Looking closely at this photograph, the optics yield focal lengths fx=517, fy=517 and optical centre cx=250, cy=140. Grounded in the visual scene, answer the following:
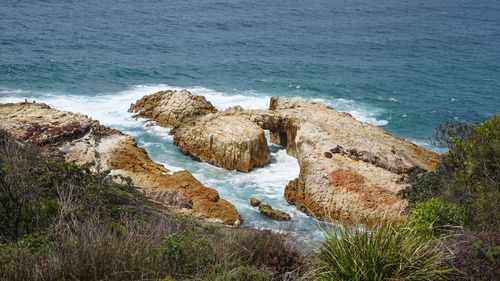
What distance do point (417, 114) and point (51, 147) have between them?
26162 millimetres

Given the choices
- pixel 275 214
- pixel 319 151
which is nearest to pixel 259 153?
pixel 319 151

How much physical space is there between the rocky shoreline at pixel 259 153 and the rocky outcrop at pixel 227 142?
0.17 feet

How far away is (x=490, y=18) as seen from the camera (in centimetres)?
7844

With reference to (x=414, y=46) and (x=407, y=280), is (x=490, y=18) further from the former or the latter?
(x=407, y=280)

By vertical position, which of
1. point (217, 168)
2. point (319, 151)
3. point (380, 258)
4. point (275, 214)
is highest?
point (380, 258)

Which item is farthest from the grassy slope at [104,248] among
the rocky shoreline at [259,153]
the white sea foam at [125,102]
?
the white sea foam at [125,102]

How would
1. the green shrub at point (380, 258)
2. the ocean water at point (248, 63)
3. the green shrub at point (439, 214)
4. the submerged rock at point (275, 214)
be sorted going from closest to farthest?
the green shrub at point (380, 258)
the green shrub at point (439, 214)
the submerged rock at point (275, 214)
the ocean water at point (248, 63)

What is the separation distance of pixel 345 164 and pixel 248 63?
27.1 meters

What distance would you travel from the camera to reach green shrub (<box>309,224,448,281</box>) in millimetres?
6824

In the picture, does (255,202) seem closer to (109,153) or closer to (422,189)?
(422,189)

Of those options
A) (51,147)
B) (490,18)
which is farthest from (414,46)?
(51,147)

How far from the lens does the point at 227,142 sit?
26.4m

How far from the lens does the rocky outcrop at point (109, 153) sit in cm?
2097

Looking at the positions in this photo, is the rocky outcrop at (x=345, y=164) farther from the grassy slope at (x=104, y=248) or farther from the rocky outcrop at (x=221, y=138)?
the grassy slope at (x=104, y=248)
